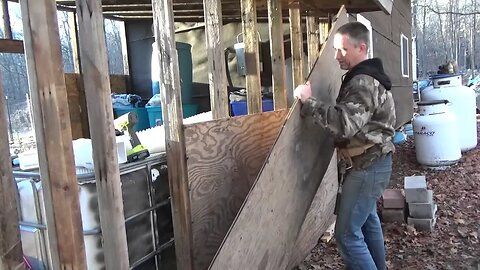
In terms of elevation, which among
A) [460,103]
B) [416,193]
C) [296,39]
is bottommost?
[416,193]

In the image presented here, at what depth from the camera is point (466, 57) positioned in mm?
31250

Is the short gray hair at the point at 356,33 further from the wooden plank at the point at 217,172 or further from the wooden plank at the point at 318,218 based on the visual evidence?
the wooden plank at the point at 318,218

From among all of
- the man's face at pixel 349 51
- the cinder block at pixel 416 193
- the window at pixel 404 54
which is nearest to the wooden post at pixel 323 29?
the cinder block at pixel 416 193

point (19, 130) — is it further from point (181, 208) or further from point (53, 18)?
point (53, 18)

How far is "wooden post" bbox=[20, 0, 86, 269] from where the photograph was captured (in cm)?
150

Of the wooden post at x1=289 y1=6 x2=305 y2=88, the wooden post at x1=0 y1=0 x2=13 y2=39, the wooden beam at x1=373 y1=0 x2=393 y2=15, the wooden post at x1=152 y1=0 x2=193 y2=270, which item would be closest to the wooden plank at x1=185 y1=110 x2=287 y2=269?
the wooden post at x1=152 y1=0 x2=193 y2=270

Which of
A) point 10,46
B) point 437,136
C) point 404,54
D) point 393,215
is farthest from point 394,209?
point 404,54

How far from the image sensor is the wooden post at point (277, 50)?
3.49 meters

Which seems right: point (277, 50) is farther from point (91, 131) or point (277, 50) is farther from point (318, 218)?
point (91, 131)

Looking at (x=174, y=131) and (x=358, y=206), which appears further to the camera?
(x=358, y=206)

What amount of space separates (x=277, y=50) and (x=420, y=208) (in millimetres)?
2312

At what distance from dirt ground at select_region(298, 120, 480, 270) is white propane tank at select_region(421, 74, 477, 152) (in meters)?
2.20

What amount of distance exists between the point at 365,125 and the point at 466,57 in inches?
1310

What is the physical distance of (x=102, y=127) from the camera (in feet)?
6.04
